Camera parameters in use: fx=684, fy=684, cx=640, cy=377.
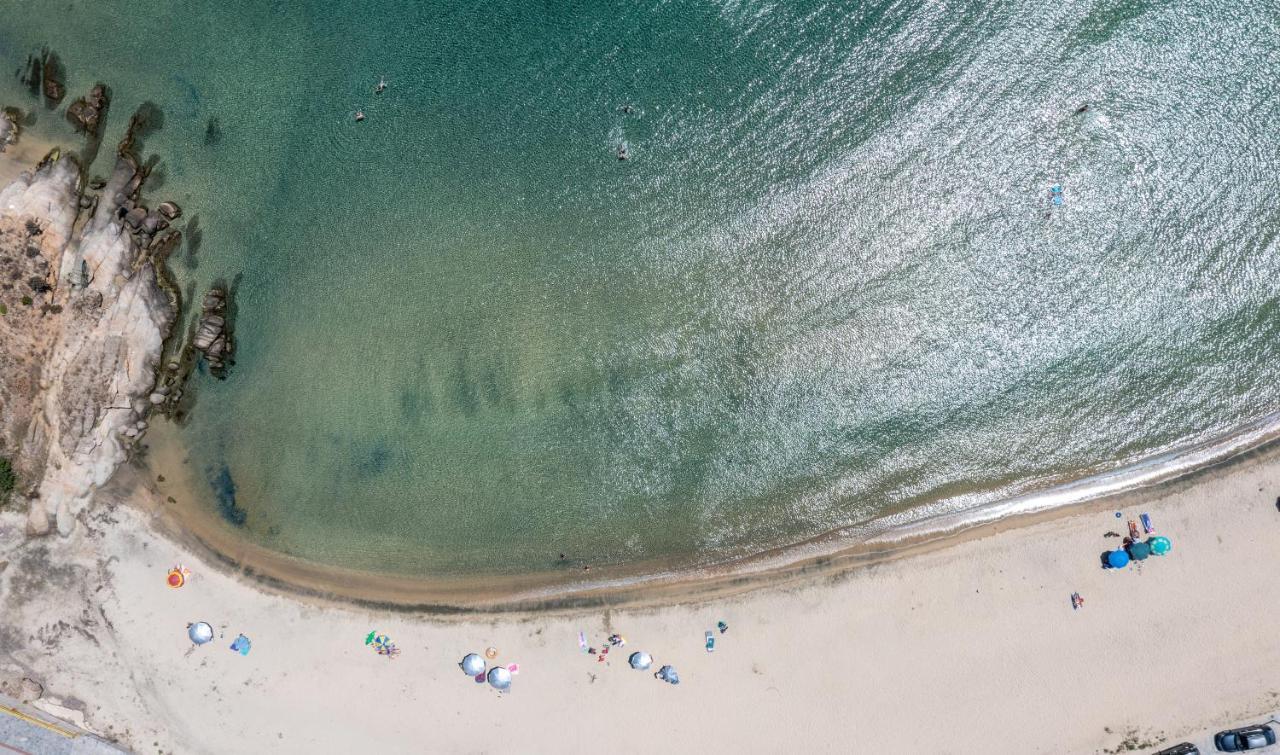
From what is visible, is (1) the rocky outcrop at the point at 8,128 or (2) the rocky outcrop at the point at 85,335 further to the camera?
(1) the rocky outcrop at the point at 8,128

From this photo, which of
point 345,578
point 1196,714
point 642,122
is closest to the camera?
point 1196,714

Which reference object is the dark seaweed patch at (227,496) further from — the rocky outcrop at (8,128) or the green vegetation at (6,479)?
the rocky outcrop at (8,128)

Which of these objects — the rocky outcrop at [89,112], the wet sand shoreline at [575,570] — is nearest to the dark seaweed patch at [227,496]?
the wet sand shoreline at [575,570]

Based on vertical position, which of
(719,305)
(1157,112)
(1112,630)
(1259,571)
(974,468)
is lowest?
(1112,630)

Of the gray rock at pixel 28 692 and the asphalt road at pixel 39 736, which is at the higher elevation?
the gray rock at pixel 28 692

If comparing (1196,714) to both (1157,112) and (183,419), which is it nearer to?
(1157,112)

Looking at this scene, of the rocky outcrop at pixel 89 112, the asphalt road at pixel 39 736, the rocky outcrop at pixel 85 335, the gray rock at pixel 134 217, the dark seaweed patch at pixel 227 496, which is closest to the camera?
the asphalt road at pixel 39 736

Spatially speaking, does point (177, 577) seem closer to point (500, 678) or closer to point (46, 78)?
point (500, 678)

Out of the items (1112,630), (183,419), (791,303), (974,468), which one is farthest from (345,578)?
(1112,630)
